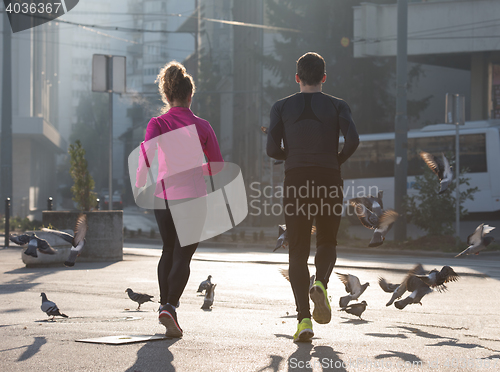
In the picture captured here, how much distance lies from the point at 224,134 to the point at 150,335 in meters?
52.8

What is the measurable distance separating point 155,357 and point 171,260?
106cm

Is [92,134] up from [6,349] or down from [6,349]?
up

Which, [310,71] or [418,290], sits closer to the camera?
[310,71]

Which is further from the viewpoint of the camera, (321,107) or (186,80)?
(186,80)

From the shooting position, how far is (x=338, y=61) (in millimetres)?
32281

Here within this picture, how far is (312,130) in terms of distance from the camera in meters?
4.46

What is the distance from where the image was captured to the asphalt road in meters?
3.66

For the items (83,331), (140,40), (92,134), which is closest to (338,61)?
(83,331)

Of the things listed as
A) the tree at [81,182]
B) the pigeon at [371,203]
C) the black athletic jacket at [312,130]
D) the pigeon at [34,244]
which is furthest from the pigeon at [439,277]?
A: the tree at [81,182]

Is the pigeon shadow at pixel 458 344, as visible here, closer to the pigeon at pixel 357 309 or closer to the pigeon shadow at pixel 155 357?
the pigeon at pixel 357 309

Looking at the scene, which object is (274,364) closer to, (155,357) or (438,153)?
(155,357)

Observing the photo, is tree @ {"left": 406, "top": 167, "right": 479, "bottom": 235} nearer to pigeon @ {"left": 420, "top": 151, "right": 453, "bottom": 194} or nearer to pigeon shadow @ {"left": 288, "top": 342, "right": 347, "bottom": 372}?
pigeon @ {"left": 420, "top": 151, "right": 453, "bottom": 194}

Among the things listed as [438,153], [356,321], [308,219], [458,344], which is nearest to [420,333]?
[458,344]

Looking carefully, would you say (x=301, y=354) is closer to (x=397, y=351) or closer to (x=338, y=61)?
(x=397, y=351)
